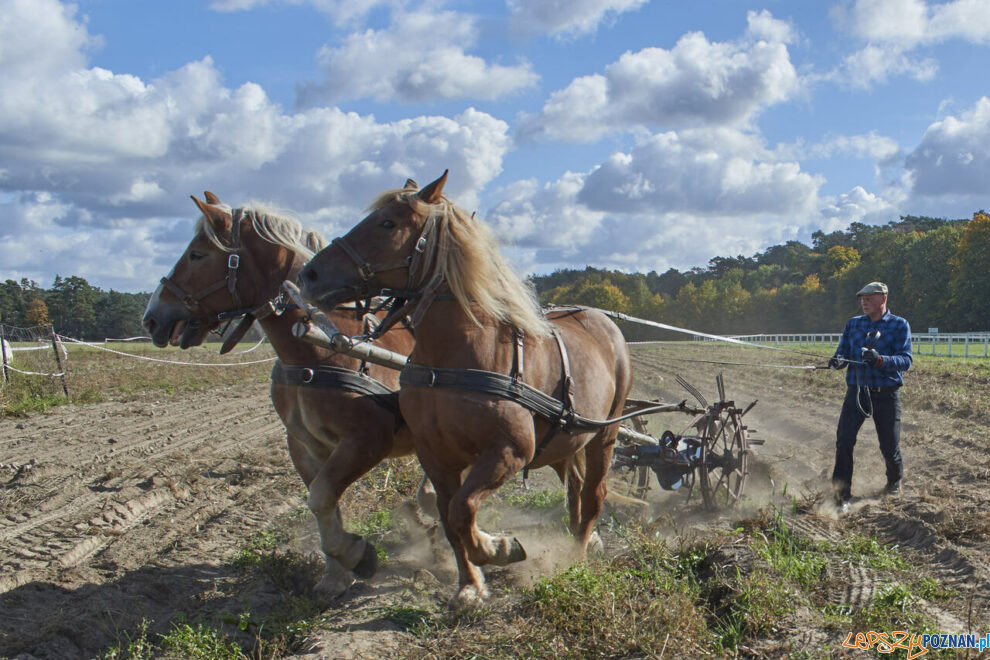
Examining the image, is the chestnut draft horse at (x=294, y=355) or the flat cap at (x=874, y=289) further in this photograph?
the flat cap at (x=874, y=289)

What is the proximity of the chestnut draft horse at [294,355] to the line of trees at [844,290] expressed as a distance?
90.6 ft

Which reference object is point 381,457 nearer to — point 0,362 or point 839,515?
point 839,515

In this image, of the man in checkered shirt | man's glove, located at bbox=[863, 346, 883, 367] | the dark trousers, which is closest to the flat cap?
the man in checkered shirt

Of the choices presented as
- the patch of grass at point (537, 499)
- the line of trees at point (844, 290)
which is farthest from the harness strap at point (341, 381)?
the line of trees at point (844, 290)

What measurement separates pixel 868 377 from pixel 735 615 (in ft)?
12.2

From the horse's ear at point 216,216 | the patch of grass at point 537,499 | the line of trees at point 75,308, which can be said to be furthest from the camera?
the line of trees at point 75,308

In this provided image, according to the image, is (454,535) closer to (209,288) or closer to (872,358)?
(209,288)

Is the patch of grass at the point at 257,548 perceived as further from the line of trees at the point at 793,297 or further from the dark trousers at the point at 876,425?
the line of trees at the point at 793,297

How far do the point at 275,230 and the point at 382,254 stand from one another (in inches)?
56.8

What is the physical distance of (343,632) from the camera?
13.0ft

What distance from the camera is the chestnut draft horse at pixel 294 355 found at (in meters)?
4.64

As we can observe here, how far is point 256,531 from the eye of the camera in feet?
20.6

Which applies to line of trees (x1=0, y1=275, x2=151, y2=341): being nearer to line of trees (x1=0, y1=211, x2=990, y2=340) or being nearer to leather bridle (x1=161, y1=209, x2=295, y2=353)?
line of trees (x1=0, y1=211, x2=990, y2=340)

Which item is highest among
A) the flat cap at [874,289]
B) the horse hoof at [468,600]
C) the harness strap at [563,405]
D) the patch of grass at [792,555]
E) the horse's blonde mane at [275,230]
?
the horse's blonde mane at [275,230]
